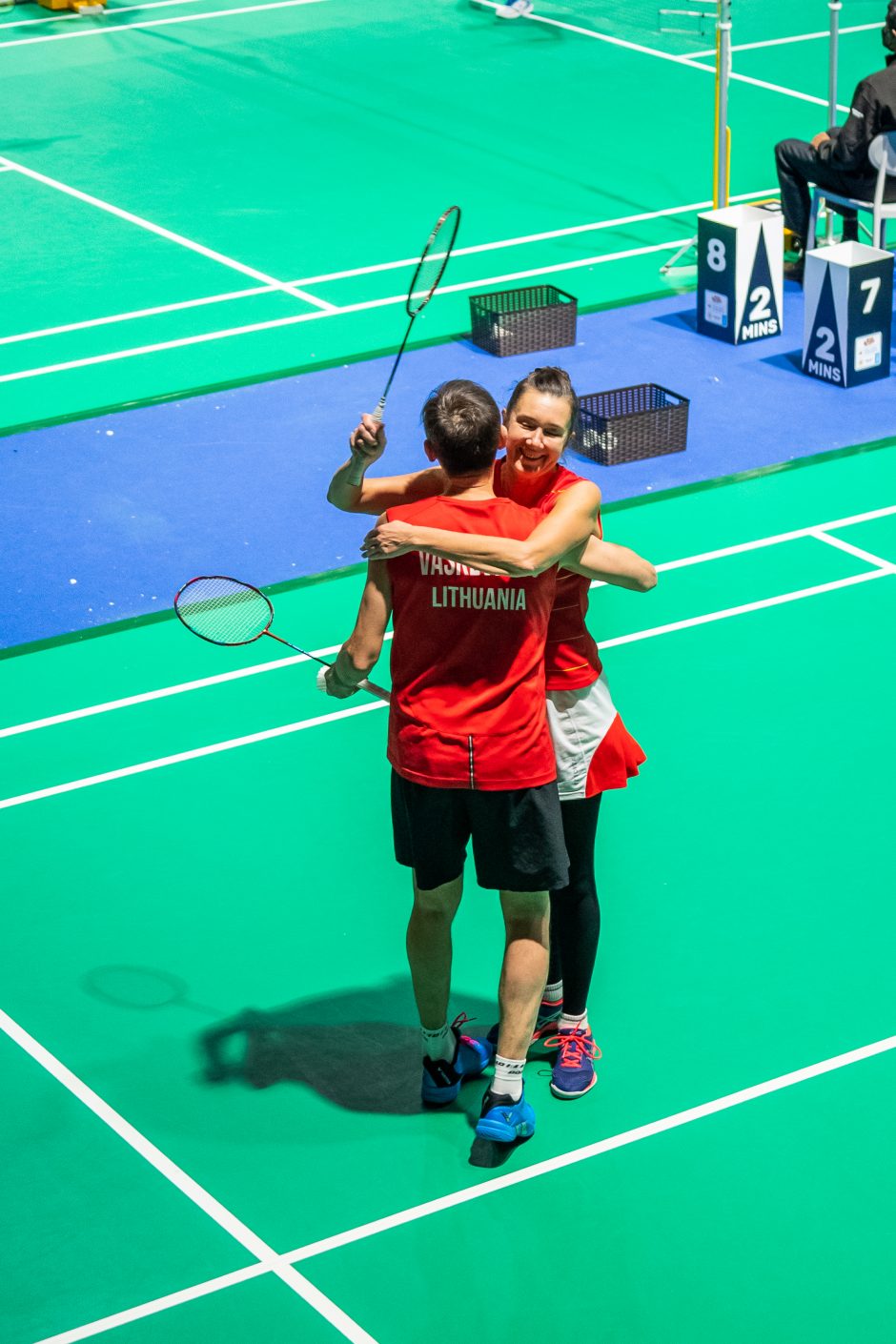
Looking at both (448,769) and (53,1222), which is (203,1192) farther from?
(448,769)

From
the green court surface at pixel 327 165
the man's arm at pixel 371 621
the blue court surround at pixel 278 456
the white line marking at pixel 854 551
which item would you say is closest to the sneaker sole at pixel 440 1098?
the man's arm at pixel 371 621

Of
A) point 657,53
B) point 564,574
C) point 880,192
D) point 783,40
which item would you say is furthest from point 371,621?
point 783,40

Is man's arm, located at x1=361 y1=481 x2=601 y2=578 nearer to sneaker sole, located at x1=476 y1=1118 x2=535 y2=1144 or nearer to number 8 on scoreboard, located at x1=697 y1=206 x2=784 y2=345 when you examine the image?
sneaker sole, located at x1=476 y1=1118 x2=535 y2=1144

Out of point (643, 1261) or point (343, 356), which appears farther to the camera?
point (343, 356)

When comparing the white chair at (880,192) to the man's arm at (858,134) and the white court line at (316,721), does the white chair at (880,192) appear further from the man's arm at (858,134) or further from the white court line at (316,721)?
the white court line at (316,721)

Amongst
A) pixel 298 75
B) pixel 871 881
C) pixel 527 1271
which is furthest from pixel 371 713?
pixel 298 75

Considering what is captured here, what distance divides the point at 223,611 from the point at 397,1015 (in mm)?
1354

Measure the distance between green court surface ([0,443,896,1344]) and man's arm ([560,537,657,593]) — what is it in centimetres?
150

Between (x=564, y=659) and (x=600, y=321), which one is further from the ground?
(x=564, y=659)

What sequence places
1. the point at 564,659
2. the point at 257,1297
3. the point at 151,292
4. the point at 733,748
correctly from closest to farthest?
the point at 257,1297 < the point at 564,659 < the point at 733,748 < the point at 151,292

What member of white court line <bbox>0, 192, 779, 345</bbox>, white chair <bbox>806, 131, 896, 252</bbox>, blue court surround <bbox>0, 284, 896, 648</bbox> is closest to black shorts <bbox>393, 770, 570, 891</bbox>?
blue court surround <bbox>0, 284, 896, 648</bbox>

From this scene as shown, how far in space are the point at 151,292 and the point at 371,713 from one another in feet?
19.7

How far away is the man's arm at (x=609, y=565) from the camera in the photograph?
16.4 ft

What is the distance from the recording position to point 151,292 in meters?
13.0
